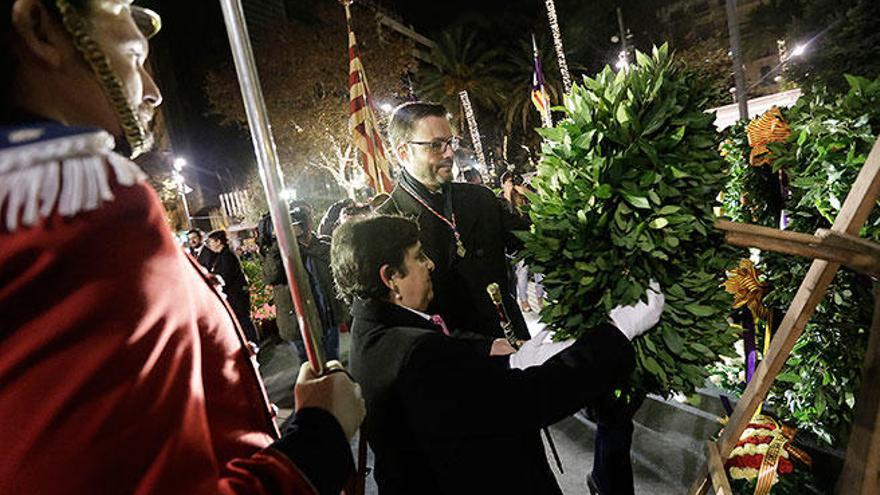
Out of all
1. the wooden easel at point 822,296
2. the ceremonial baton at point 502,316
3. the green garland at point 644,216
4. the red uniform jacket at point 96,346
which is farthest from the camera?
the ceremonial baton at point 502,316

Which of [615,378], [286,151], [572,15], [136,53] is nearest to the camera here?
[136,53]

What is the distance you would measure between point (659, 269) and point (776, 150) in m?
2.34

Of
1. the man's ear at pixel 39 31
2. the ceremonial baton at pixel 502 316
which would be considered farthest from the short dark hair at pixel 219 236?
the man's ear at pixel 39 31

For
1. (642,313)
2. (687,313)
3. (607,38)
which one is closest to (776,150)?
(687,313)

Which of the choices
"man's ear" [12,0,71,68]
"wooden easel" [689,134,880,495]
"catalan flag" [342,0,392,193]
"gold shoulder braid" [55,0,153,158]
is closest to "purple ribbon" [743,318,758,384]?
"wooden easel" [689,134,880,495]

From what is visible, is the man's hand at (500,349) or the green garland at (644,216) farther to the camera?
the man's hand at (500,349)

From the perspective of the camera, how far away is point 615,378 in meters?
1.85

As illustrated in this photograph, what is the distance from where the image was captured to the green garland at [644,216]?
1914 millimetres

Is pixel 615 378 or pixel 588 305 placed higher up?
pixel 588 305

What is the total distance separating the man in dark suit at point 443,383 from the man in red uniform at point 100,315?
0.62 m

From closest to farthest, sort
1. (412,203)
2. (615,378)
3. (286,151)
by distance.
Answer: (615,378) < (412,203) < (286,151)

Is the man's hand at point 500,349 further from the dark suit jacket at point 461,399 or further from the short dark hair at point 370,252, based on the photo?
the short dark hair at point 370,252

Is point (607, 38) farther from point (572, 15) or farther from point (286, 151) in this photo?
point (286, 151)

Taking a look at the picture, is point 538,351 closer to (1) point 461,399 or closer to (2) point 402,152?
(1) point 461,399
